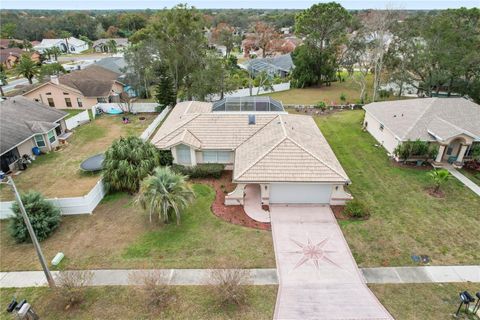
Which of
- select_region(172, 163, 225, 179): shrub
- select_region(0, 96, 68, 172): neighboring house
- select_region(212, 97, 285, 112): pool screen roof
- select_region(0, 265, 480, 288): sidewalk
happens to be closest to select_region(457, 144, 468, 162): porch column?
select_region(0, 265, 480, 288): sidewalk

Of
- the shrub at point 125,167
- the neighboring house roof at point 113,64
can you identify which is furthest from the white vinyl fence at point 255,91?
the neighboring house roof at point 113,64

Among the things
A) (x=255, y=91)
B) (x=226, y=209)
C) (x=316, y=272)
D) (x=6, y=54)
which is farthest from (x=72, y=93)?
(x=6, y=54)

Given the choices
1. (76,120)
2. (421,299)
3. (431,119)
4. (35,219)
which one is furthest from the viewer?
(76,120)

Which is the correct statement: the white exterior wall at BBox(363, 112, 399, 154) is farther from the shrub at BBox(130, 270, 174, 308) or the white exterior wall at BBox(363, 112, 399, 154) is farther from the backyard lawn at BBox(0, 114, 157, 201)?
the backyard lawn at BBox(0, 114, 157, 201)

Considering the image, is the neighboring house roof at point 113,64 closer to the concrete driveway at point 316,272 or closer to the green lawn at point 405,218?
the green lawn at point 405,218

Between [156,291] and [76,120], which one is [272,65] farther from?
[156,291]

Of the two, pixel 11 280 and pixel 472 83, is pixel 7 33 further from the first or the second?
pixel 472 83
